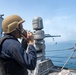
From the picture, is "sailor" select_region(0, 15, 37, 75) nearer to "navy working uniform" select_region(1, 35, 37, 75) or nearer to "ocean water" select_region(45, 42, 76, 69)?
"navy working uniform" select_region(1, 35, 37, 75)

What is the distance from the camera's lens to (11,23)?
2.35 meters

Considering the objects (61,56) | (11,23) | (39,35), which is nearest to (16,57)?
(11,23)

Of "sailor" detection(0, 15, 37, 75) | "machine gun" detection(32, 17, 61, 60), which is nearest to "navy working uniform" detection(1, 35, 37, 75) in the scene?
"sailor" detection(0, 15, 37, 75)

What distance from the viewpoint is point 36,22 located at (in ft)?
18.2

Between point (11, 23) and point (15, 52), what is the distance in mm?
388

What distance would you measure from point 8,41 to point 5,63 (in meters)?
0.26

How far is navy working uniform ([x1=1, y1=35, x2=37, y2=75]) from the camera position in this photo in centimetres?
218

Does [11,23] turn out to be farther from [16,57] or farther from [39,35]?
[39,35]

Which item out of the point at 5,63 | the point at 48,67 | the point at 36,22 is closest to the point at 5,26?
the point at 5,63

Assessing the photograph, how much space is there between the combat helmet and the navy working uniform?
10 centimetres

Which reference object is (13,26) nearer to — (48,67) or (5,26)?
(5,26)

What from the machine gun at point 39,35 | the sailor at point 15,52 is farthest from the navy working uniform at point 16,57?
the machine gun at point 39,35

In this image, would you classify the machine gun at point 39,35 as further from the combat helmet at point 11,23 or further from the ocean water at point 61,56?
the combat helmet at point 11,23

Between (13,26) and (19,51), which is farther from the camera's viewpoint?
(13,26)
